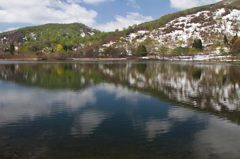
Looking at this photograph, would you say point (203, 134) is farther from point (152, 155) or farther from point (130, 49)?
point (130, 49)

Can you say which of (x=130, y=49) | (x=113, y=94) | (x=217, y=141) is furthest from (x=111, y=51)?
(x=217, y=141)

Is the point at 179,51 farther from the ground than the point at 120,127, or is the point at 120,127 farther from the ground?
the point at 179,51

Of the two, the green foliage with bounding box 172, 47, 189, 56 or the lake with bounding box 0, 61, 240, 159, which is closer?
the lake with bounding box 0, 61, 240, 159

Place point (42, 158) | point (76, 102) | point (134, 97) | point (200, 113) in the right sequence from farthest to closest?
Answer: point (134, 97) → point (76, 102) → point (200, 113) → point (42, 158)

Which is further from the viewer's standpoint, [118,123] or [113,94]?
[113,94]

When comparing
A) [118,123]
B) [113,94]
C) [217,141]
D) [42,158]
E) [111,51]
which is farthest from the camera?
[111,51]

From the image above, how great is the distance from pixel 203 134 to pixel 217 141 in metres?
0.85

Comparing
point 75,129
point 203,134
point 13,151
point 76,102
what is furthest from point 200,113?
point 13,151

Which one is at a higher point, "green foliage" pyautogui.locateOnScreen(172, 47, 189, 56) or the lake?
"green foliage" pyautogui.locateOnScreen(172, 47, 189, 56)

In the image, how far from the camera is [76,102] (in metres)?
16.0

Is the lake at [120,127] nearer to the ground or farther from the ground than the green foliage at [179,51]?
nearer to the ground

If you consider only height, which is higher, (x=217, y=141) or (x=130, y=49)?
(x=130, y=49)

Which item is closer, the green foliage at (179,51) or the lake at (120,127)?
the lake at (120,127)

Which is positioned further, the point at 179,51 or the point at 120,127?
the point at 179,51
